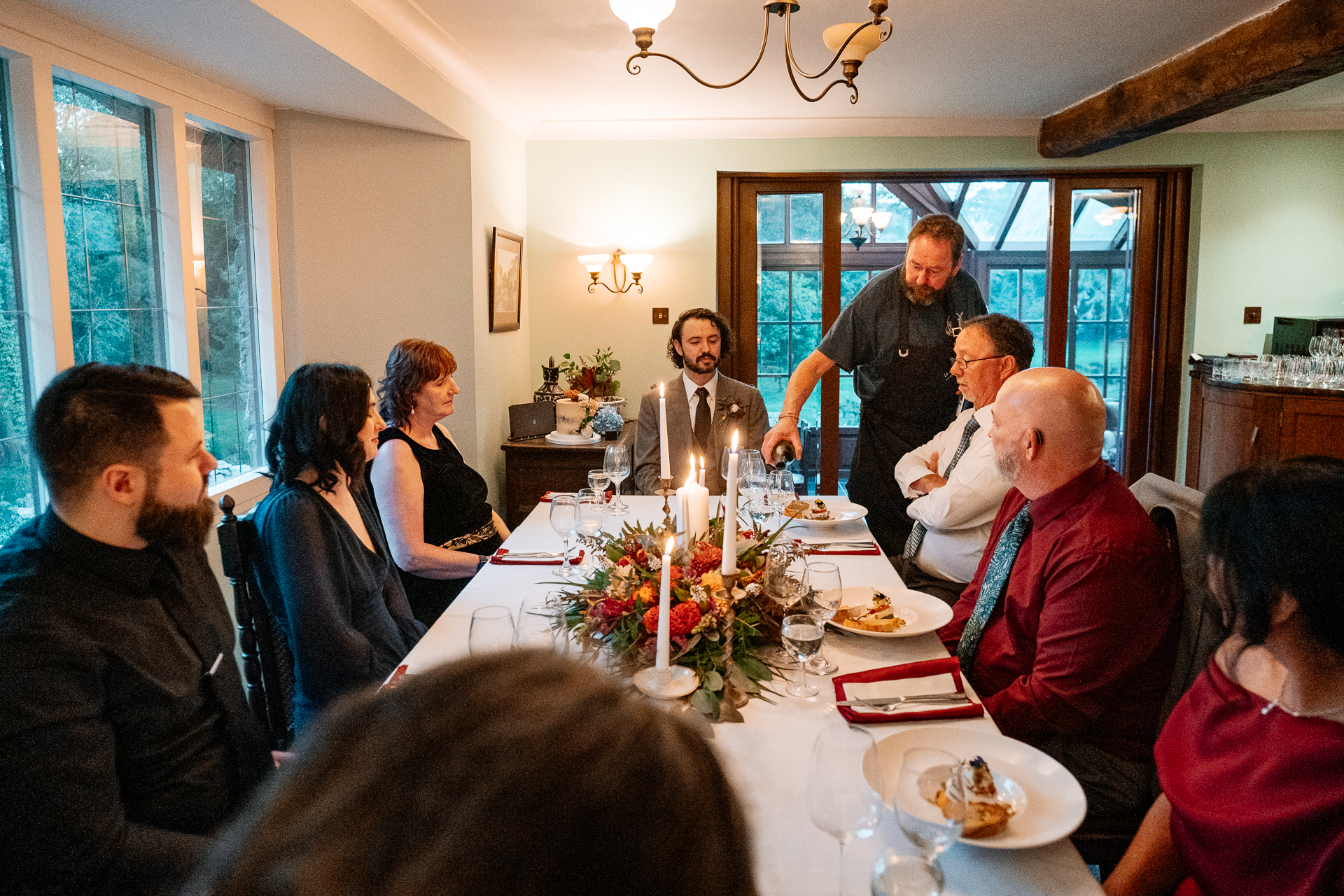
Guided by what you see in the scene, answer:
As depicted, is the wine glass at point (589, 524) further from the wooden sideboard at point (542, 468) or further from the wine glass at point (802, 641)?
the wooden sideboard at point (542, 468)

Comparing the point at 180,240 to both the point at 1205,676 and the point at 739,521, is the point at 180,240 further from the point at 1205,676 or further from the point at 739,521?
the point at 1205,676

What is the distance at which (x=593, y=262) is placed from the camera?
17.0 feet

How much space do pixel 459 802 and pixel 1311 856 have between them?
47.9 inches

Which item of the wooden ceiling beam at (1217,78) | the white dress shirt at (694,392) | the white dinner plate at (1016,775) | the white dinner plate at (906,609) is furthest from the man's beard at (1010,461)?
the wooden ceiling beam at (1217,78)

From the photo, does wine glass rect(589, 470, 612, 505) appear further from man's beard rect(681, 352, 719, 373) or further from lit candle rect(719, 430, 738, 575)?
man's beard rect(681, 352, 719, 373)

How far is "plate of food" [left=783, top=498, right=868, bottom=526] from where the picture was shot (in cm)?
280

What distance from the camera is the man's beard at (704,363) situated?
391 centimetres

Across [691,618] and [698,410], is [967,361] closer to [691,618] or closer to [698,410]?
[698,410]

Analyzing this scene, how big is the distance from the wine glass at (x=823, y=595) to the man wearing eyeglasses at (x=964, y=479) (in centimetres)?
81

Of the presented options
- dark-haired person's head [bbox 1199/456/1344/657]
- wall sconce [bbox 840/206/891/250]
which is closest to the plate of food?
dark-haired person's head [bbox 1199/456/1344/657]

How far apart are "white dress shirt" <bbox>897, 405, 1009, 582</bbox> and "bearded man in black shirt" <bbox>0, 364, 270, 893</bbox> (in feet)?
5.99

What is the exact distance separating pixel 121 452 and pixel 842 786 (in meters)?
1.11

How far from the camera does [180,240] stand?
3.30 meters

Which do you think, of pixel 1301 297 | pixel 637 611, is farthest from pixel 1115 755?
pixel 1301 297
